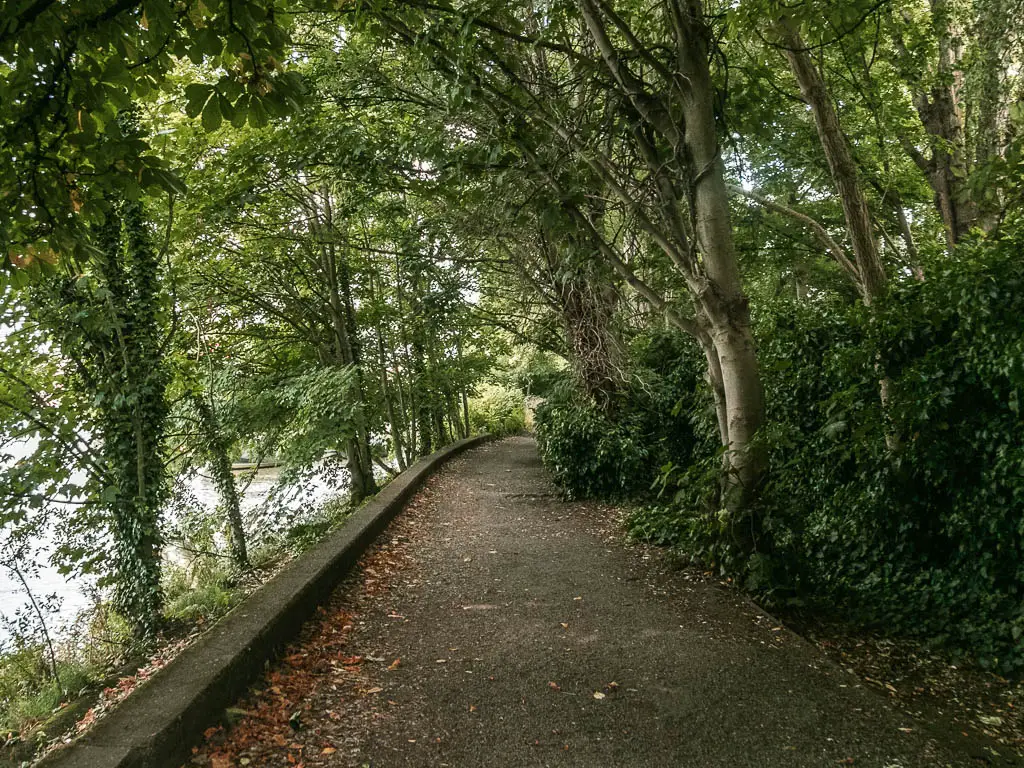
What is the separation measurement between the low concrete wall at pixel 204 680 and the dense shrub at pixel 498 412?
23.0m

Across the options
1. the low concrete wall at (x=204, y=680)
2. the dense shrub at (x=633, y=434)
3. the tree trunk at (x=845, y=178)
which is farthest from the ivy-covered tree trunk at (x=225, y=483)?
the tree trunk at (x=845, y=178)

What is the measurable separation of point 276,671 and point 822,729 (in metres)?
3.14

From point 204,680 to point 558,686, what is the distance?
77.0 inches

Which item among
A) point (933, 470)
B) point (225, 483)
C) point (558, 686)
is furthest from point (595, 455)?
point (558, 686)

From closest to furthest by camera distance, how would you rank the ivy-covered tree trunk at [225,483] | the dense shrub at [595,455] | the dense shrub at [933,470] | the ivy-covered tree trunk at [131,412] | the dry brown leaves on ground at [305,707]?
the dry brown leaves on ground at [305,707], the dense shrub at [933,470], the ivy-covered tree trunk at [131,412], the dense shrub at [595,455], the ivy-covered tree trunk at [225,483]

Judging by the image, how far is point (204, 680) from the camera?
11.6 ft

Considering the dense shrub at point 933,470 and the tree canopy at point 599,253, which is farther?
the dense shrub at point 933,470

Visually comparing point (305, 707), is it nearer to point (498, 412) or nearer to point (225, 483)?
point (225, 483)

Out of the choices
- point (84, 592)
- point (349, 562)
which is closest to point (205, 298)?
point (84, 592)

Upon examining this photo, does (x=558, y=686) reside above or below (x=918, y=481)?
below

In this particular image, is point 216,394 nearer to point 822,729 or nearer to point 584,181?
point 584,181

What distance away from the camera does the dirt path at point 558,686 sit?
3.35 meters

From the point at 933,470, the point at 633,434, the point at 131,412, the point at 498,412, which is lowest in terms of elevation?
the point at 933,470

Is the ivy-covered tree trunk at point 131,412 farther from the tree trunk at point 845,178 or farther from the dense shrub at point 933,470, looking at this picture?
the tree trunk at point 845,178
